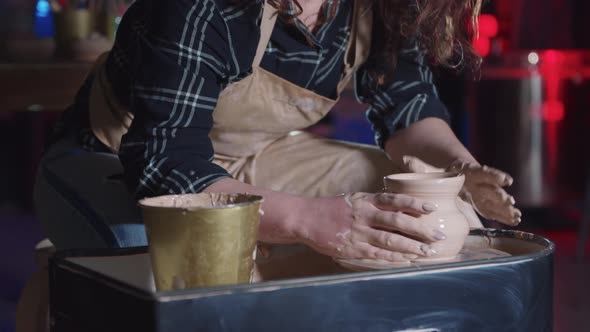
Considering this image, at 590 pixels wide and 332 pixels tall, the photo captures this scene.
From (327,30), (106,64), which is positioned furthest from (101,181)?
(327,30)

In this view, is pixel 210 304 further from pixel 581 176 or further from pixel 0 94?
pixel 581 176

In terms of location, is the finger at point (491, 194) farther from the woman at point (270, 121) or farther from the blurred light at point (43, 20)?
the blurred light at point (43, 20)

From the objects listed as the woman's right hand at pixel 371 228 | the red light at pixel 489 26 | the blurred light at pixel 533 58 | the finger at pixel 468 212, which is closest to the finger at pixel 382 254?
the woman's right hand at pixel 371 228

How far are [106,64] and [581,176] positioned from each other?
2868mm

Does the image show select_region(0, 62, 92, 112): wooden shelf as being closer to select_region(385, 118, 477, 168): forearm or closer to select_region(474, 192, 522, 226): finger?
select_region(385, 118, 477, 168): forearm

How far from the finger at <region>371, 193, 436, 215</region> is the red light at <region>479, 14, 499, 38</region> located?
317 cm

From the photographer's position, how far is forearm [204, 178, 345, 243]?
1.09 m

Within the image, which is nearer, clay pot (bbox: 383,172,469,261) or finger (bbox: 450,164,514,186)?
clay pot (bbox: 383,172,469,261)

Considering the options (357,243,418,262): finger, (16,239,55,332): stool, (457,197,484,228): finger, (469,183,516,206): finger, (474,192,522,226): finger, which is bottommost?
(16,239,55,332): stool

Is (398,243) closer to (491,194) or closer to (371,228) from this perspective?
(371,228)

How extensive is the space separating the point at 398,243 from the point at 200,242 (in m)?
0.26

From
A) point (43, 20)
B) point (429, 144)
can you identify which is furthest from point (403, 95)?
point (43, 20)

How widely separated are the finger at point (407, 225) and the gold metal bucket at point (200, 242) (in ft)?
0.56

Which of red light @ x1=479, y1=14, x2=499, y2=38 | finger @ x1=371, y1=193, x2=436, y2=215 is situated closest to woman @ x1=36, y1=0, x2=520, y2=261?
finger @ x1=371, y1=193, x2=436, y2=215
